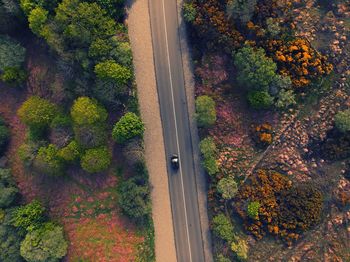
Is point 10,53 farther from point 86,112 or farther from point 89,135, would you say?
point 89,135

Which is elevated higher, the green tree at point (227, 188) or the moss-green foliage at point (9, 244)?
the green tree at point (227, 188)

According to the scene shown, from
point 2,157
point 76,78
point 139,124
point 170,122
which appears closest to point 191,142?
point 170,122

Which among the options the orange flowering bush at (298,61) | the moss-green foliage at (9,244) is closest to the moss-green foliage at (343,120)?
the orange flowering bush at (298,61)

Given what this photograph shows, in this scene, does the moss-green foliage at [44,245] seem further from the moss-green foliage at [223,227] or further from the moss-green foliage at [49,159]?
the moss-green foliage at [223,227]

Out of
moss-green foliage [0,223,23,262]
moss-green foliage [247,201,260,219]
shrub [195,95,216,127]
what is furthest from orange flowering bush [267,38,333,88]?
moss-green foliage [0,223,23,262]

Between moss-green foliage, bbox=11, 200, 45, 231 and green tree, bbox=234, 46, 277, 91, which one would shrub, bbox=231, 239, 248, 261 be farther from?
moss-green foliage, bbox=11, 200, 45, 231

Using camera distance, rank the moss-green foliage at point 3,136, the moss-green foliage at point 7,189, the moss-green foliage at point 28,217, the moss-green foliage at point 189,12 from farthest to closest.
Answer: the moss-green foliage at point 3,136 → the moss-green foliage at point 7,189 → the moss-green foliage at point 28,217 → the moss-green foliage at point 189,12

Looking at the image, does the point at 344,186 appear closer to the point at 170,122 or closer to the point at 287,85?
the point at 287,85
